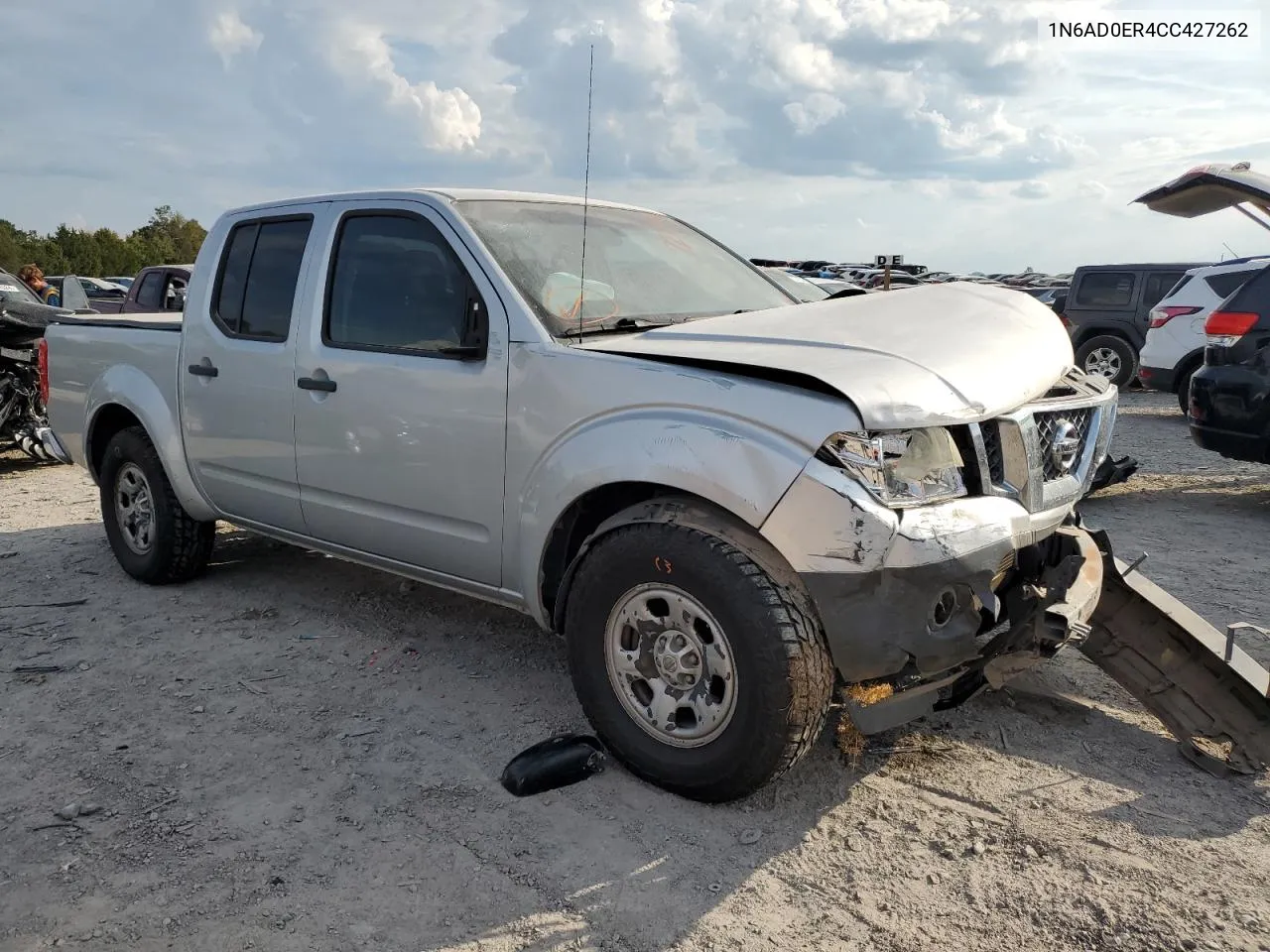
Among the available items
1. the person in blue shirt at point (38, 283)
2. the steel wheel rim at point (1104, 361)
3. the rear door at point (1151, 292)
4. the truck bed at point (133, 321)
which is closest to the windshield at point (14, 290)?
the person in blue shirt at point (38, 283)

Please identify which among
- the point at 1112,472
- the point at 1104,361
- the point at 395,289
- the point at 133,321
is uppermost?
the point at 395,289

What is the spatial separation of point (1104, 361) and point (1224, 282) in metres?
3.00

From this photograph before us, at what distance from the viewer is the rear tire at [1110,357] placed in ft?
45.6

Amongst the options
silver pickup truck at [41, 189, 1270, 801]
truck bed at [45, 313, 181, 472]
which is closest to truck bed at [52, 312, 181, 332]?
truck bed at [45, 313, 181, 472]

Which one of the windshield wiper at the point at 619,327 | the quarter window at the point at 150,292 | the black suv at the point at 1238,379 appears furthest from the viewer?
the quarter window at the point at 150,292

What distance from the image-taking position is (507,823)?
3051mm

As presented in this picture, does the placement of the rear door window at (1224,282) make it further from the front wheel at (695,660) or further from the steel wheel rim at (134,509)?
the steel wheel rim at (134,509)

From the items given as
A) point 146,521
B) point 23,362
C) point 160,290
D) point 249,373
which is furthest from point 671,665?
point 160,290

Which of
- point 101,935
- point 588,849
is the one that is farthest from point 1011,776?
point 101,935

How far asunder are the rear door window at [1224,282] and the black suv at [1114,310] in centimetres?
230

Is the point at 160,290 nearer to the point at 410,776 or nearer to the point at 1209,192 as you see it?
the point at 410,776

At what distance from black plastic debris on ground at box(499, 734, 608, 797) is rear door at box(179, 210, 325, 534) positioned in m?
1.72

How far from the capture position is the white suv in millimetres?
11023

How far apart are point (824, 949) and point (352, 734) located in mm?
1913
